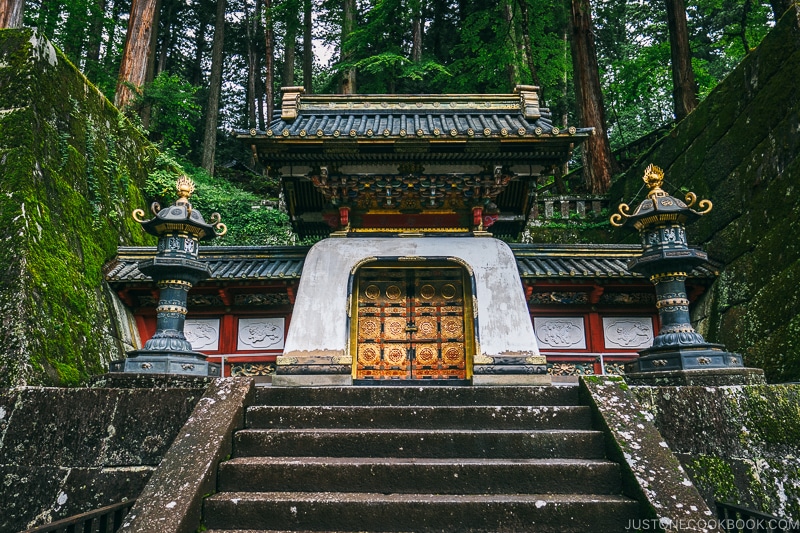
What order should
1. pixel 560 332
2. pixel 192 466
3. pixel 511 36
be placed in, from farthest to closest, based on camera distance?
pixel 511 36 → pixel 560 332 → pixel 192 466

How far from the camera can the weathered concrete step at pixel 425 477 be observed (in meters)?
3.77

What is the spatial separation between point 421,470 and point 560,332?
516cm

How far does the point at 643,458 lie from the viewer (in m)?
3.75

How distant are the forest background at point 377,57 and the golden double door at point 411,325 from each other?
5633 millimetres

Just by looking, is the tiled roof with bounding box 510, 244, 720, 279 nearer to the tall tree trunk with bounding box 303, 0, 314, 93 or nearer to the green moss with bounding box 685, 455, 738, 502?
the green moss with bounding box 685, 455, 738, 502

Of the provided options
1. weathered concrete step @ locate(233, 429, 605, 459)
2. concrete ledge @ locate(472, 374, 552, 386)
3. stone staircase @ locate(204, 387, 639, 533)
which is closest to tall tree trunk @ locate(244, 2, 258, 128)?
concrete ledge @ locate(472, 374, 552, 386)

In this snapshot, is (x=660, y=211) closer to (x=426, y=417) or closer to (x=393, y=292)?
(x=426, y=417)

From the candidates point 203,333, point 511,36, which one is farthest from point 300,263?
point 511,36

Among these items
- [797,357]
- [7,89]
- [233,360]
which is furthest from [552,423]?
[7,89]

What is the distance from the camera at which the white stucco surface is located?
21.5 feet

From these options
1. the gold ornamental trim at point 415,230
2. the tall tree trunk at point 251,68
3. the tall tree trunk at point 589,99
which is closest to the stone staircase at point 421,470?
the gold ornamental trim at point 415,230

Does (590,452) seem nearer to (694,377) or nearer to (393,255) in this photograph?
(694,377)

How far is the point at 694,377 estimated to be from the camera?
16.3 ft

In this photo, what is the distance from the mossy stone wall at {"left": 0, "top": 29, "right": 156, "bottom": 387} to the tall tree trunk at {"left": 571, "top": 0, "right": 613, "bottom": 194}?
11.1 metres
